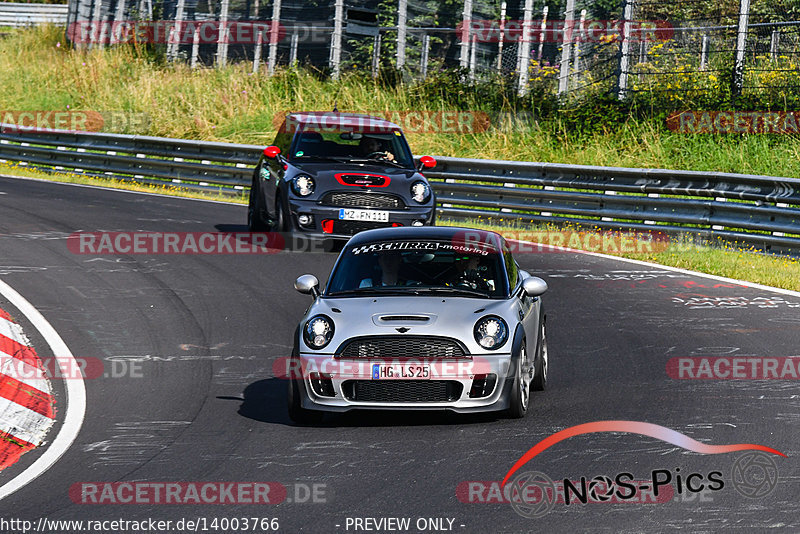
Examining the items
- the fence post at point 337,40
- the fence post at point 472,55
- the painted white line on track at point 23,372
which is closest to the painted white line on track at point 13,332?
the painted white line on track at point 23,372

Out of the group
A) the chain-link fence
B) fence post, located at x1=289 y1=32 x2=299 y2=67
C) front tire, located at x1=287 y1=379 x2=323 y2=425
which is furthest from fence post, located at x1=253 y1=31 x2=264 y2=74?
front tire, located at x1=287 y1=379 x2=323 y2=425

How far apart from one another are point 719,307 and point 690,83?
37.6 ft

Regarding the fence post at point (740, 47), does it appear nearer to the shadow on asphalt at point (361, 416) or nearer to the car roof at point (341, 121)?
the car roof at point (341, 121)

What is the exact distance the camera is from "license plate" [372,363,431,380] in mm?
8188

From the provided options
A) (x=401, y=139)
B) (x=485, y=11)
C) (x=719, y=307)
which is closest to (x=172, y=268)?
Result: (x=401, y=139)

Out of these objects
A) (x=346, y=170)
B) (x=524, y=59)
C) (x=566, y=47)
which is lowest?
(x=346, y=170)

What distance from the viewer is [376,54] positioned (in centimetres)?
2994

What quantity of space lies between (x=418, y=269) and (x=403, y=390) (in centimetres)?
139

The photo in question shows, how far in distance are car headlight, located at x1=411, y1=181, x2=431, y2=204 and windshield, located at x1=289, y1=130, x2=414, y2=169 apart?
561 millimetres

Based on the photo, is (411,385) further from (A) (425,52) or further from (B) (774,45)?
(A) (425,52)

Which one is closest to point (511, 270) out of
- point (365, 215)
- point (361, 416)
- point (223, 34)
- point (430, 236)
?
point (430, 236)

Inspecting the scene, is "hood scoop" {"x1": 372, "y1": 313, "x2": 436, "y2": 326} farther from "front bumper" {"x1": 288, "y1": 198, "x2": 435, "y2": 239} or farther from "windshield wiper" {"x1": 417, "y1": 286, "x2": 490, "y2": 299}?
"front bumper" {"x1": 288, "y1": 198, "x2": 435, "y2": 239}

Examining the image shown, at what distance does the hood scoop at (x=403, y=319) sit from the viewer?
8.34 m

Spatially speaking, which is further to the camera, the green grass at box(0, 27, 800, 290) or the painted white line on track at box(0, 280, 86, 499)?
the green grass at box(0, 27, 800, 290)
